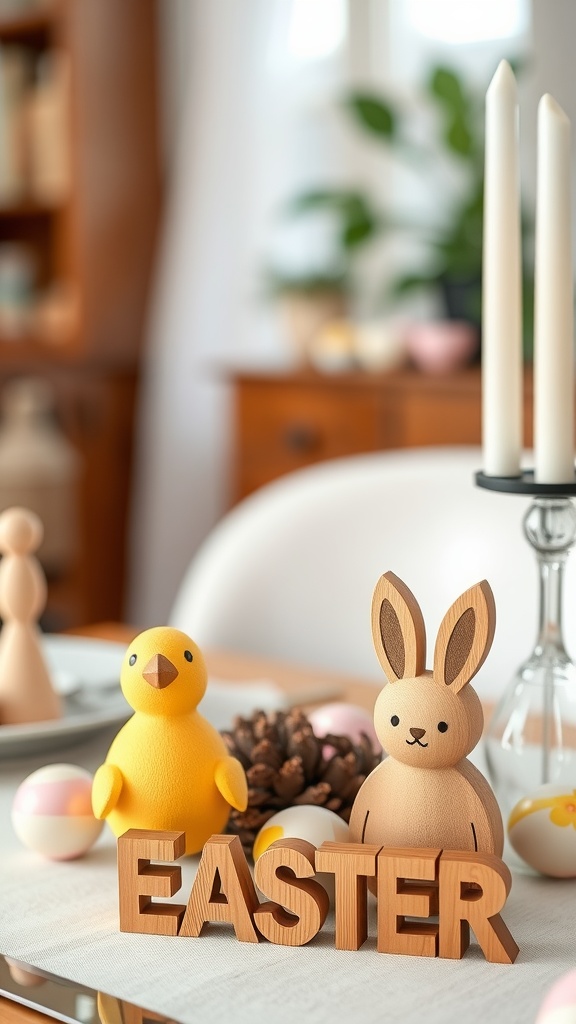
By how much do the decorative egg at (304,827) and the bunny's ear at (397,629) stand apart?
0.08 meters

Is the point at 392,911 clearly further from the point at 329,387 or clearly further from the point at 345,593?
the point at 329,387

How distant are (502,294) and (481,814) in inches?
9.6

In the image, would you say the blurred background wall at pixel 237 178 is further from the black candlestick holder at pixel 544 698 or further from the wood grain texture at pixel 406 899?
the wood grain texture at pixel 406 899

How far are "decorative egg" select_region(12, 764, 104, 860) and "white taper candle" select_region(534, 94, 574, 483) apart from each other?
266 mm

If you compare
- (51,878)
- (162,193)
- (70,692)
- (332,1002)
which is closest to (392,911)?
(332,1002)

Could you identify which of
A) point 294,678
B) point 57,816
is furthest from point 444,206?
point 57,816

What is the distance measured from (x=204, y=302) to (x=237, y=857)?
2.61 metres

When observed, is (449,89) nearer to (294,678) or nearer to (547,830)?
(294,678)

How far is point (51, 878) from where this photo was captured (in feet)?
2.00

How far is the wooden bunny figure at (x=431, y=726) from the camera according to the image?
51 cm

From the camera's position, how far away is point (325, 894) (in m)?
0.52

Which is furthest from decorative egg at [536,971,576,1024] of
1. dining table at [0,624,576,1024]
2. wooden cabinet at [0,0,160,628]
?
wooden cabinet at [0,0,160,628]

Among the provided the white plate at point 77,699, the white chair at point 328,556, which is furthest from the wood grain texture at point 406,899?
the white chair at point 328,556

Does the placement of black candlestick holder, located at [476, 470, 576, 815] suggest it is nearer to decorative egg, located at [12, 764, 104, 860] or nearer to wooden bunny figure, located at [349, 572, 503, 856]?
wooden bunny figure, located at [349, 572, 503, 856]
